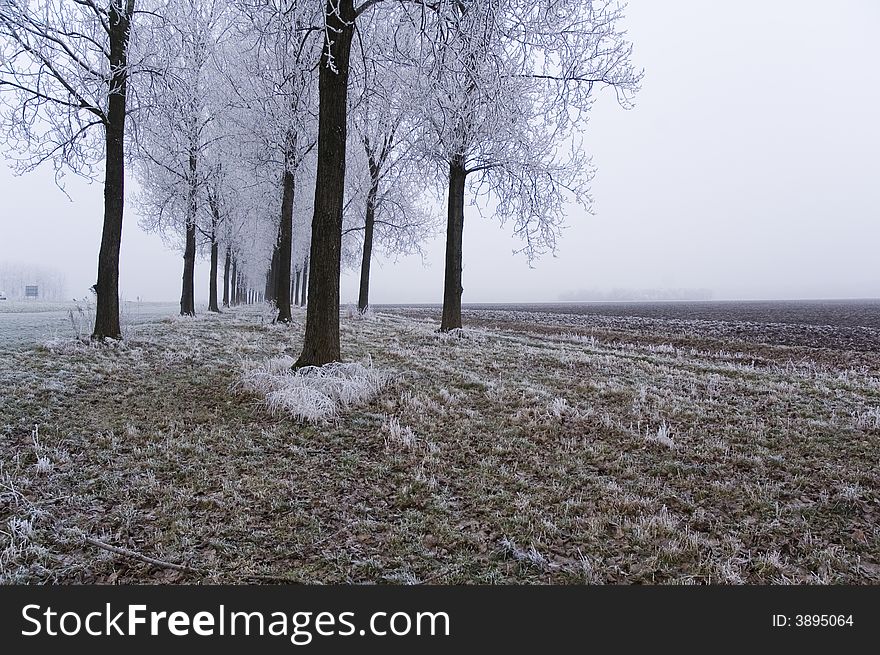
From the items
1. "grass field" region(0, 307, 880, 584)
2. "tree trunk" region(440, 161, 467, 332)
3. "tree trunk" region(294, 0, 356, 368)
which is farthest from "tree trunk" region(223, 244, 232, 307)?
"tree trunk" region(294, 0, 356, 368)

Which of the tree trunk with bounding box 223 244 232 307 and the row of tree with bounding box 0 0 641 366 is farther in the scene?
the tree trunk with bounding box 223 244 232 307

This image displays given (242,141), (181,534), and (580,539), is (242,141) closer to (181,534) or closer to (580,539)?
(181,534)

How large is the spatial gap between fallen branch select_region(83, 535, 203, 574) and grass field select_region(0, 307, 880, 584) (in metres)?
0.02

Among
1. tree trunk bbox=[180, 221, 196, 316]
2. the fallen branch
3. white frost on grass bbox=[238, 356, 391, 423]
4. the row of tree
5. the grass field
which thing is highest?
the row of tree

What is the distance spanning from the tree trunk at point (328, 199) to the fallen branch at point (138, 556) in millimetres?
4027

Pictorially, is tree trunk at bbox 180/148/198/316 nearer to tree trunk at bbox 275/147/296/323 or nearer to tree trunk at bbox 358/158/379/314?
tree trunk at bbox 275/147/296/323

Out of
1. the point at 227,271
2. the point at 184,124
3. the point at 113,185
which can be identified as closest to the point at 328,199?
the point at 113,185

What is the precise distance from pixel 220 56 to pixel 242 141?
2777 millimetres

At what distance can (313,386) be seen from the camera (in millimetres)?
6316

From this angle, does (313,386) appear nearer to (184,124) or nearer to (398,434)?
(398,434)

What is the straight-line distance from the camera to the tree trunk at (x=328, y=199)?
702 cm

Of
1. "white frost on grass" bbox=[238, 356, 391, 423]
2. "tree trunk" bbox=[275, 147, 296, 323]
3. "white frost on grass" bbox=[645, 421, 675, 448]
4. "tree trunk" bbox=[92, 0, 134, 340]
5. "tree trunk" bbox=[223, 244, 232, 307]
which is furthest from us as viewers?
"tree trunk" bbox=[223, 244, 232, 307]

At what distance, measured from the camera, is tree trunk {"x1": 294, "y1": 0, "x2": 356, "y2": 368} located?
702 cm

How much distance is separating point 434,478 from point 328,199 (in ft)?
14.9
